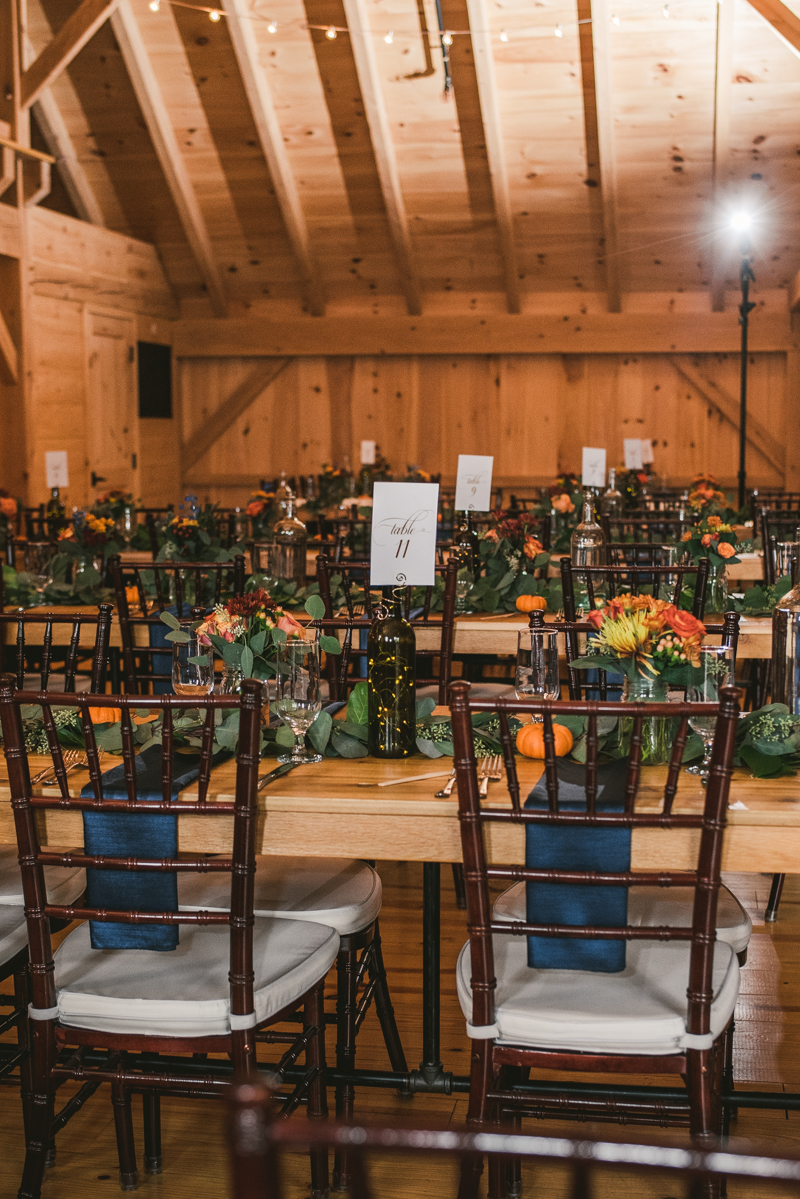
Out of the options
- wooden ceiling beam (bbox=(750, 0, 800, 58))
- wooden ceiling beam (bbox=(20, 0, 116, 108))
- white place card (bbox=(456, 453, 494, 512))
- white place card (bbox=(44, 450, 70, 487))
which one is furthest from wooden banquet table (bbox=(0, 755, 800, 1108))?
wooden ceiling beam (bbox=(20, 0, 116, 108))

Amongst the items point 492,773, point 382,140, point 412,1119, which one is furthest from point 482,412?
point 412,1119

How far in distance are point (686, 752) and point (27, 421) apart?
7659 millimetres

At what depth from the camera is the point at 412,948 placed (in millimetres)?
3074

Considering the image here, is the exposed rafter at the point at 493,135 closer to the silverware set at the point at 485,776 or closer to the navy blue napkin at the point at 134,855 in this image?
the silverware set at the point at 485,776

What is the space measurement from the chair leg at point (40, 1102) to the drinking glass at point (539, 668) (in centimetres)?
98

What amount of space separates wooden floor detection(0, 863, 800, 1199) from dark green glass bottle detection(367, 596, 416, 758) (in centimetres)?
63

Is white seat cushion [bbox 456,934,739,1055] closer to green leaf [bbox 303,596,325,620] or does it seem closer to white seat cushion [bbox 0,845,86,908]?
green leaf [bbox 303,596,325,620]

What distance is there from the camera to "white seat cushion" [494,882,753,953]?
1.98m

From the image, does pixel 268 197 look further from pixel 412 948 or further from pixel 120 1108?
pixel 120 1108

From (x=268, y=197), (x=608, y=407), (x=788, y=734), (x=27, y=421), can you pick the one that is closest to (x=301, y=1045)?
(x=788, y=734)

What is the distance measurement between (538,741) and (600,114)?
7.73 metres

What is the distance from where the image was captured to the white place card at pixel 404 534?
2135 mm

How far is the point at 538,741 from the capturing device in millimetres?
2113

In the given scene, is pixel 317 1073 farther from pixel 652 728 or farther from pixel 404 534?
pixel 404 534
